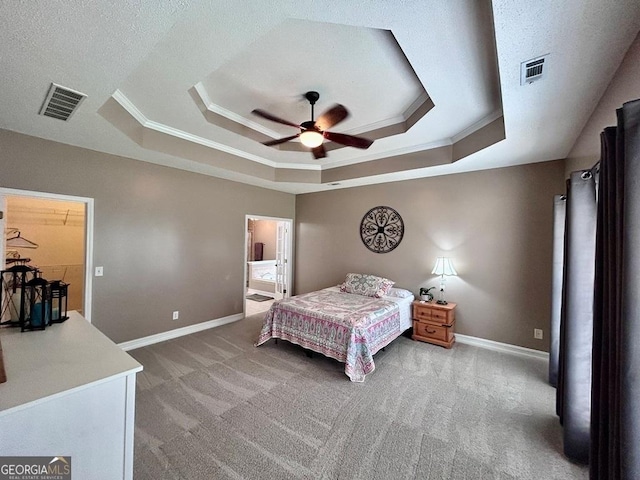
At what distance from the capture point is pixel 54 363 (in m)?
1.20

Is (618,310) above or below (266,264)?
above

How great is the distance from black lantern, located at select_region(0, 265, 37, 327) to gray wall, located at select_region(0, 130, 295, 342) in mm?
1999

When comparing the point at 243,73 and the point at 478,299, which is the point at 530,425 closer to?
the point at 478,299

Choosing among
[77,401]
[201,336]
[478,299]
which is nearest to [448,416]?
[478,299]

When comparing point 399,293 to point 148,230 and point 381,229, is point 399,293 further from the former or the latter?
point 148,230

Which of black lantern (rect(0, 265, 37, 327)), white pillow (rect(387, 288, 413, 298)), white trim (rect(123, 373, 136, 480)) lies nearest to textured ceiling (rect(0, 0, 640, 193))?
black lantern (rect(0, 265, 37, 327))

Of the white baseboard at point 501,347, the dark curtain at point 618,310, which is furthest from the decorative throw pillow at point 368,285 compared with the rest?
the dark curtain at point 618,310

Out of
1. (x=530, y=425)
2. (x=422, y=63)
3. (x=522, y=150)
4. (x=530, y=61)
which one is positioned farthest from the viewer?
(x=522, y=150)

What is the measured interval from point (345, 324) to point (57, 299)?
249cm

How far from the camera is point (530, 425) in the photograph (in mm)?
2223

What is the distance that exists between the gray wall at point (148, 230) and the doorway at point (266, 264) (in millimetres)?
503

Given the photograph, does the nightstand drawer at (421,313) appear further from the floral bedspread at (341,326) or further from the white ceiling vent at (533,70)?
the white ceiling vent at (533,70)

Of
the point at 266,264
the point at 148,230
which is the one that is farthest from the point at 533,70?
the point at 266,264

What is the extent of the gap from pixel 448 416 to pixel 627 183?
221 cm
